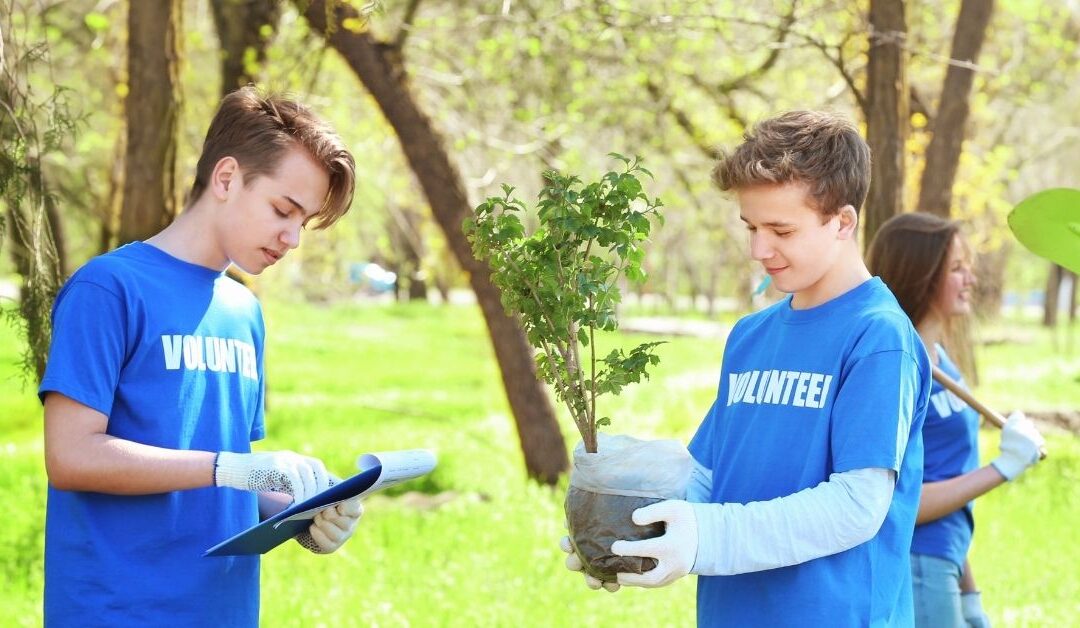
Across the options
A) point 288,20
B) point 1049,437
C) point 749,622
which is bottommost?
point 1049,437

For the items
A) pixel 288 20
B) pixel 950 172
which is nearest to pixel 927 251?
pixel 950 172

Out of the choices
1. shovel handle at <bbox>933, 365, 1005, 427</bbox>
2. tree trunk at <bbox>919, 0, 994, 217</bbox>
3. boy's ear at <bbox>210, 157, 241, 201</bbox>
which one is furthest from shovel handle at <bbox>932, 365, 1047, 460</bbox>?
tree trunk at <bbox>919, 0, 994, 217</bbox>

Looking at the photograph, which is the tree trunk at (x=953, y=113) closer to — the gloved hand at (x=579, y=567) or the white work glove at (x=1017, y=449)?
the white work glove at (x=1017, y=449)

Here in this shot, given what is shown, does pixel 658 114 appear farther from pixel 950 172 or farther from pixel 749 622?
pixel 749 622

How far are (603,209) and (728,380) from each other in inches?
17.5

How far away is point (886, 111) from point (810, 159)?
3.22 m

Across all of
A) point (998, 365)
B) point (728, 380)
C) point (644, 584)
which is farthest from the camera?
point (998, 365)

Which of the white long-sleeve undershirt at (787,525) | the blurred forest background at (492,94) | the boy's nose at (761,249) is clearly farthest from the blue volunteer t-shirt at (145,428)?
the boy's nose at (761,249)

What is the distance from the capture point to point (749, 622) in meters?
2.08

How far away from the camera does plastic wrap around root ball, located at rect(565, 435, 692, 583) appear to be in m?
1.94

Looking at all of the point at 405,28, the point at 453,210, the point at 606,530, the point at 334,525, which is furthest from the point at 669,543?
the point at 453,210

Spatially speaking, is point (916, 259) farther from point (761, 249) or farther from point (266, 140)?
point (266, 140)

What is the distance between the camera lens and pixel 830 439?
2002 millimetres

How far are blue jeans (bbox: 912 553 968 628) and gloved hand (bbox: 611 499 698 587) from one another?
1325mm
